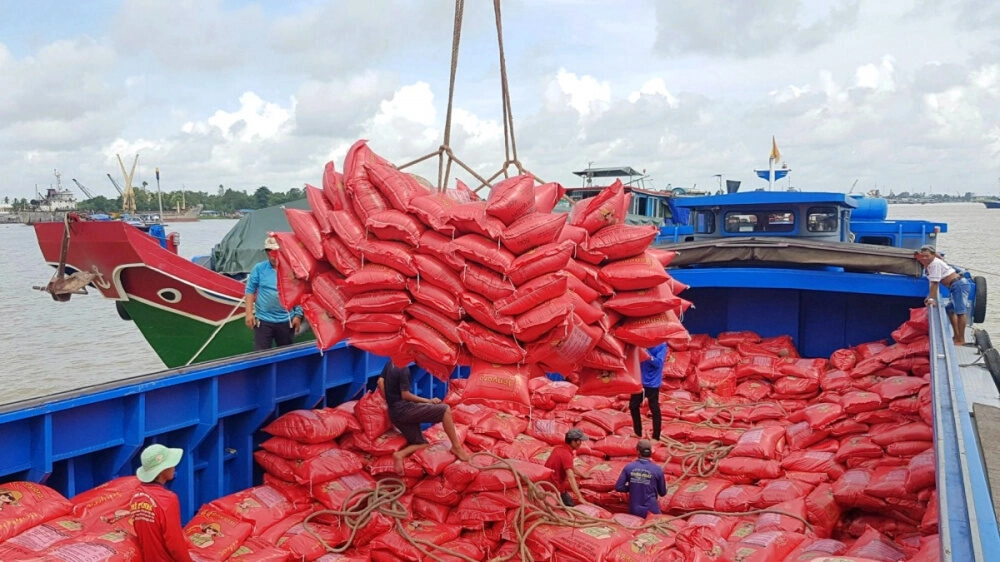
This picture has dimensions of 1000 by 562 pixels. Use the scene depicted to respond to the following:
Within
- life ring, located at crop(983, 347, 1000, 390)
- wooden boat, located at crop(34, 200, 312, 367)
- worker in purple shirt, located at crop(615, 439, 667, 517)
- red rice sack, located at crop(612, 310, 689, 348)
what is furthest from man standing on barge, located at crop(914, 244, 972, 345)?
wooden boat, located at crop(34, 200, 312, 367)

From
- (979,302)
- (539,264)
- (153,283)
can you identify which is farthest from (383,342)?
(979,302)

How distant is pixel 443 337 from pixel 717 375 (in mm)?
5181

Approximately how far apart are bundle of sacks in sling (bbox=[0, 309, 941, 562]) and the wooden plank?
34 centimetres

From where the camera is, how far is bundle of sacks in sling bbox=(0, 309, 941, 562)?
4059 millimetres

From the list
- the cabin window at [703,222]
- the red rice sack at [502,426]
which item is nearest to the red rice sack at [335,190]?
the red rice sack at [502,426]

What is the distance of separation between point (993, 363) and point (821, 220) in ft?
15.0

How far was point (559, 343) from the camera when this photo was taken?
149 inches

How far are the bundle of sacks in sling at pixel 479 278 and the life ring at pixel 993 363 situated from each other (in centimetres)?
309

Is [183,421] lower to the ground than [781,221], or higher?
lower

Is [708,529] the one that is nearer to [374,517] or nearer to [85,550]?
[374,517]

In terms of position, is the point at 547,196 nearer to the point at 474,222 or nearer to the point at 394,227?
the point at 474,222

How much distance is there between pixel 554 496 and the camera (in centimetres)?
504

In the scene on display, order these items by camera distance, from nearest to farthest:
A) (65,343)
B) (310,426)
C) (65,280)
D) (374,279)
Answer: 1. (374,279)
2. (310,426)
3. (65,280)
4. (65,343)

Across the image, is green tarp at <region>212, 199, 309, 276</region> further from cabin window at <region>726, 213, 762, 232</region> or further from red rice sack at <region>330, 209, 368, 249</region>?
red rice sack at <region>330, 209, 368, 249</region>
